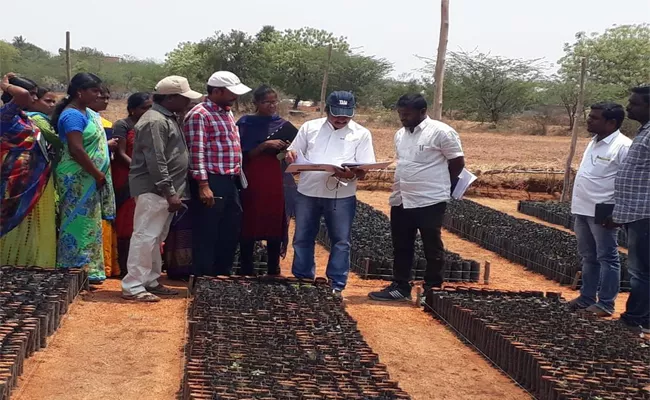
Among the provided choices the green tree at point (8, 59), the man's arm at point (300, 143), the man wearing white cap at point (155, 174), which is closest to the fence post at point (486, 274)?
the man's arm at point (300, 143)

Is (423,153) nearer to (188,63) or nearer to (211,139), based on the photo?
(211,139)

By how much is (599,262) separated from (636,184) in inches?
33.8

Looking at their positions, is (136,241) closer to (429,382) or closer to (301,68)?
(429,382)

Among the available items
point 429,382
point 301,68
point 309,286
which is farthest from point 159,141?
point 301,68

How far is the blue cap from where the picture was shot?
5914mm

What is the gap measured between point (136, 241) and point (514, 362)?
9.35 feet

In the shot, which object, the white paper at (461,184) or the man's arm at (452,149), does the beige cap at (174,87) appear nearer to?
the man's arm at (452,149)

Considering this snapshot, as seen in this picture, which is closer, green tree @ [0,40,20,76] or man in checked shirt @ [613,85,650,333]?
man in checked shirt @ [613,85,650,333]

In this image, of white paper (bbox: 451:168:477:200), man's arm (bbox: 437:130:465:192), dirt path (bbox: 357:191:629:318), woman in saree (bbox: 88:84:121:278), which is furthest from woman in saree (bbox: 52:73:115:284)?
dirt path (bbox: 357:191:629:318)

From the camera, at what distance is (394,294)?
6.43 meters

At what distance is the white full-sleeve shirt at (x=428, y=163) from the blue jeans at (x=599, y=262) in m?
1.11

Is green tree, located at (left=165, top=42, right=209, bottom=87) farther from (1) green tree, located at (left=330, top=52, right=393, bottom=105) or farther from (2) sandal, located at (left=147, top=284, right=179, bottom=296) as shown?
(2) sandal, located at (left=147, top=284, right=179, bottom=296)

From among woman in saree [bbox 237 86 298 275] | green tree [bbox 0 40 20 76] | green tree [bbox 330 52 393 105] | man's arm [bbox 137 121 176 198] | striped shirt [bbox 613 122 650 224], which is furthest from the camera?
green tree [bbox 330 52 393 105]

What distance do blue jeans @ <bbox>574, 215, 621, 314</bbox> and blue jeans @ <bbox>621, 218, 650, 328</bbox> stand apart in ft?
0.93
